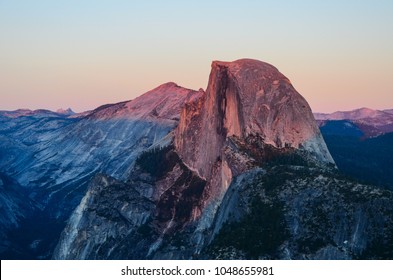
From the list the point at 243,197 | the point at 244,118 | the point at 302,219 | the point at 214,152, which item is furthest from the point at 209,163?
the point at 302,219

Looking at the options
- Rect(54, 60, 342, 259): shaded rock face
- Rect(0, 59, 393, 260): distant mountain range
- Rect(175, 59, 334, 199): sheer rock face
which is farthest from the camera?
Rect(175, 59, 334, 199): sheer rock face

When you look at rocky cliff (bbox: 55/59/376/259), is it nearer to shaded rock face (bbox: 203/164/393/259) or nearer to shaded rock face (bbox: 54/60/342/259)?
shaded rock face (bbox: 54/60/342/259)

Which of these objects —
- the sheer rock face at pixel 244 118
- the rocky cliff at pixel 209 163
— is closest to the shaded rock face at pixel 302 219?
the rocky cliff at pixel 209 163

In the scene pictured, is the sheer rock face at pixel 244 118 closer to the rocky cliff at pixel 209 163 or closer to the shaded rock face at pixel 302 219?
the rocky cliff at pixel 209 163

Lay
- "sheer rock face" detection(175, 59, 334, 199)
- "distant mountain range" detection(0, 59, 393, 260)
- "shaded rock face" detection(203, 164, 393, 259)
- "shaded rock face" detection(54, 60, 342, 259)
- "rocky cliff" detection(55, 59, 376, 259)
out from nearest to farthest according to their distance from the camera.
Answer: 1. "shaded rock face" detection(203, 164, 393, 259)
2. "distant mountain range" detection(0, 59, 393, 260)
3. "rocky cliff" detection(55, 59, 376, 259)
4. "shaded rock face" detection(54, 60, 342, 259)
5. "sheer rock face" detection(175, 59, 334, 199)

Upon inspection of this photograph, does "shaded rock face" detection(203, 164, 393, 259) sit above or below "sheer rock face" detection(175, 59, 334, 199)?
below

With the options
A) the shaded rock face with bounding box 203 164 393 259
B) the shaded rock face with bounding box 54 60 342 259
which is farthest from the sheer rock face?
the shaded rock face with bounding box 203 164 393 259

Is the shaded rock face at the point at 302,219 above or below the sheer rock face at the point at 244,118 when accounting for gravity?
below

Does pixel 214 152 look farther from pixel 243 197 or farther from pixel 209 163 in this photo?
pixel 243 197
